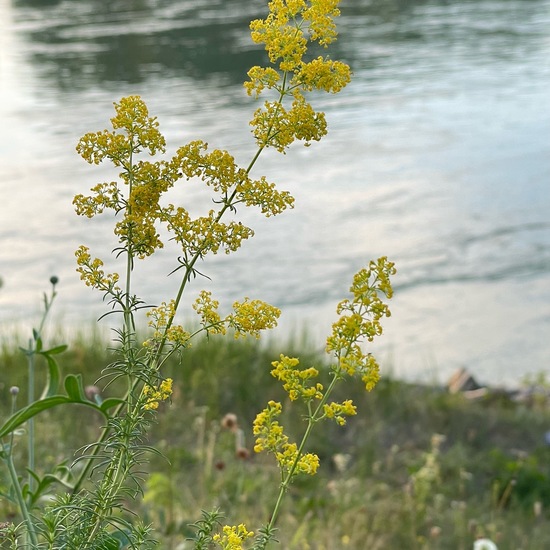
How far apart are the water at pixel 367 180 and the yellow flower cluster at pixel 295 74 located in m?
4.48

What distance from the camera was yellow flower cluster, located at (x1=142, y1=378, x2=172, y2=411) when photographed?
39.4 inches

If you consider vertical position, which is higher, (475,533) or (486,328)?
(475,533)

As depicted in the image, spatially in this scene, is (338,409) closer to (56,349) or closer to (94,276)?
(94,276)

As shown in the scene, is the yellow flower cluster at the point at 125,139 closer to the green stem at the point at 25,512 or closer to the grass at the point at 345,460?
the green stem at the point at 25,512

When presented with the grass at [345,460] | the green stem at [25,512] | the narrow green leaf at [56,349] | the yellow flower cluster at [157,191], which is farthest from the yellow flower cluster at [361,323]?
the grass at [345,460]

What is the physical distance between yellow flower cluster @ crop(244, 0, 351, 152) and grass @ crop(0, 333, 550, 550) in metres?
1.74

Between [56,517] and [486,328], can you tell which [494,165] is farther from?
[56,517]

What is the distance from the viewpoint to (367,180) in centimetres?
960

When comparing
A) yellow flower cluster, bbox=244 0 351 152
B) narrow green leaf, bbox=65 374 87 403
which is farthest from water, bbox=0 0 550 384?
yellow flower cluster, bbox=244 0 351 152

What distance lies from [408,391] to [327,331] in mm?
1546

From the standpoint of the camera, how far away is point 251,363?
16.3 feet

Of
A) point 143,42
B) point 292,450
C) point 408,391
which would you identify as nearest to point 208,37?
point 143,42

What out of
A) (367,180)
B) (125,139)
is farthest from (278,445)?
(367,180)

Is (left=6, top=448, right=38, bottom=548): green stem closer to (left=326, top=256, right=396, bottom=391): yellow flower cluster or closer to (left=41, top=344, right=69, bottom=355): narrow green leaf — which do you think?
(left=41, top=344, right=69, bottom=355): narrow green leaf
